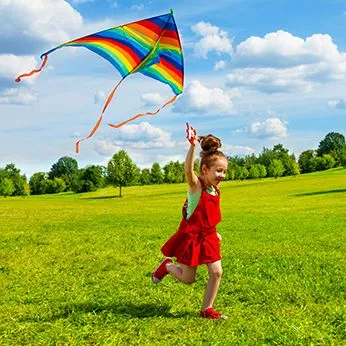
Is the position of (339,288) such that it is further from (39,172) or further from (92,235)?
(39,172)

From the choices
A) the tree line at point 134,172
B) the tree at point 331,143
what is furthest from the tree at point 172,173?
the tree at point 331,143

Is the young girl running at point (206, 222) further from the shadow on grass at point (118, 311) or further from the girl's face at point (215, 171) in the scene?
the shadow on grass at point (118, 311)

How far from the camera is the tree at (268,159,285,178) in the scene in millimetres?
115000

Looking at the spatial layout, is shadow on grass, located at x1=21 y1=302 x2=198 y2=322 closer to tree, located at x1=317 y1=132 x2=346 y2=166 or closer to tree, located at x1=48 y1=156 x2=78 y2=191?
tree, located at x1=48 y1=156 x2=78 y2=191

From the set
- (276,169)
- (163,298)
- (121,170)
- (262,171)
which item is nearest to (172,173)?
(262,171)

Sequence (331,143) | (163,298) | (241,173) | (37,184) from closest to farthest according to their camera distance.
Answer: (163,298), (241,173), (37,184), (331,143)

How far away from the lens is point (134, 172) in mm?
84500

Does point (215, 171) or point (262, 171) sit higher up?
point (262, 171)

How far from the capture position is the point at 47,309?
23.9ft

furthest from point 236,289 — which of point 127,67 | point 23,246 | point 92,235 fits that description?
point 92,235

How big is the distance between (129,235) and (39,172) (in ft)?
362

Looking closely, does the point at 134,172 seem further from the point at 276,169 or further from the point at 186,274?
the point at 186,274

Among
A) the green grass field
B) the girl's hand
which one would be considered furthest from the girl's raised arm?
the green grass field

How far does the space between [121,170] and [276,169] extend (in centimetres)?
4448
